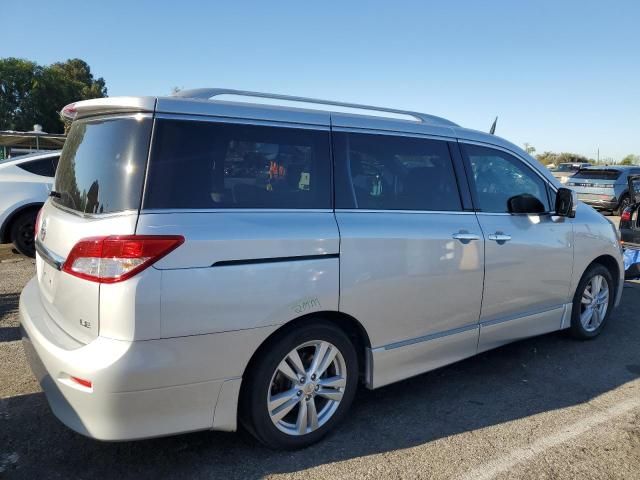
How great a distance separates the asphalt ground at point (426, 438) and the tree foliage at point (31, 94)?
181 feet

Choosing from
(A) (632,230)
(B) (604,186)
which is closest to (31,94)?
(B) (604,186)

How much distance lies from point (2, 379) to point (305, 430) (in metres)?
2.30

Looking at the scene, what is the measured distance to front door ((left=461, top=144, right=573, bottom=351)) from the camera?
3.76 m

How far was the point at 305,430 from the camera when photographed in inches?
116

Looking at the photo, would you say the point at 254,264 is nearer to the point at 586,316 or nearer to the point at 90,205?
the point at 90,205

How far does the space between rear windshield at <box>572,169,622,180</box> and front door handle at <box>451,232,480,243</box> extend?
15.1 m

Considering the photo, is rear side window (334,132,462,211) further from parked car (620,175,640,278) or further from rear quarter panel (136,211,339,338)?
parked car (620,175,640,278)

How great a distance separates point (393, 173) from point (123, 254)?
178 cm

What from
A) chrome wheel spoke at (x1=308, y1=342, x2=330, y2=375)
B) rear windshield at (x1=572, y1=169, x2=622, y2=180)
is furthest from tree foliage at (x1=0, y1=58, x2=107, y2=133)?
Result: chrome wheel spoke at (x1=308, y1=342, x2=330, y2=375)

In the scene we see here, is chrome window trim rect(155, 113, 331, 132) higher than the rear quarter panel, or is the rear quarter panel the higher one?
chrome window trim rect(155, 113, 331, 132)

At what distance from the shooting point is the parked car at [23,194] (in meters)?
7.34

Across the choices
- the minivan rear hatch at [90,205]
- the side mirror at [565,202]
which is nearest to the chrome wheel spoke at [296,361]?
the minivan rear hatch at [90,205]

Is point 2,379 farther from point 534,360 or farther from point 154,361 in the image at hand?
point 534,360

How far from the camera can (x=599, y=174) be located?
16688 millimetres
